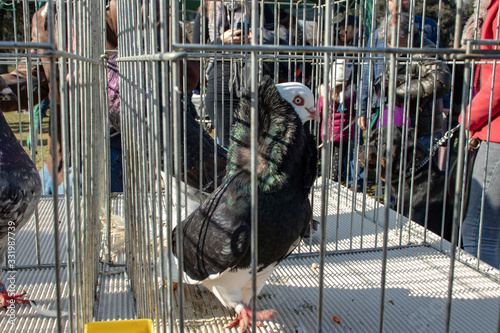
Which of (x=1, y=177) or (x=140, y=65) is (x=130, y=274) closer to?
(x=1, y=177)

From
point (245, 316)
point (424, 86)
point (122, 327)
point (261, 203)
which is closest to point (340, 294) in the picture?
point (245, 316)

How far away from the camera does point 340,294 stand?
2.22m

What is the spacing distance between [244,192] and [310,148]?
0.38 m

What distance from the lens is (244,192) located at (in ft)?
6.03

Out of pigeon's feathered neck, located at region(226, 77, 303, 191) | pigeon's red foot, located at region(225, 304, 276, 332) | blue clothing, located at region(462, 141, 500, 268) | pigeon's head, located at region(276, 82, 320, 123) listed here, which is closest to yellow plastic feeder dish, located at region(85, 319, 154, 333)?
pigeon's red foot, located at region(225, 304, 276, 332)

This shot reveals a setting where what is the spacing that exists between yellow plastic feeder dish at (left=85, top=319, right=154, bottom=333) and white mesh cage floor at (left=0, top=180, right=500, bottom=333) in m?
0.53

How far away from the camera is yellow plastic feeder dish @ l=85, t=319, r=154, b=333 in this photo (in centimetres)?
139

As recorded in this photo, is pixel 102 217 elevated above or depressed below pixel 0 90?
below

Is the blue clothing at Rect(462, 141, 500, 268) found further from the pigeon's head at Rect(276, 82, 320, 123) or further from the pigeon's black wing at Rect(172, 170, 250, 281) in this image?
the pigeon's black wing at Rect(172, 170, 250, 281)

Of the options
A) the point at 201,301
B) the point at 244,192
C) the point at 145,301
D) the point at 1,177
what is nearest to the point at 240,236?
the point at 244,192

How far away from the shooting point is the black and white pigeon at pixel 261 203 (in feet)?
5.91

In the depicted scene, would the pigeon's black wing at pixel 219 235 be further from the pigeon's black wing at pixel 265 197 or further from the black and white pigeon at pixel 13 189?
the black and white pigeon at pixel 13 189

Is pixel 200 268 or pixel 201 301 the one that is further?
pixel 201 301

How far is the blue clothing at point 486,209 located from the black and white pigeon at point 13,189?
2.61m
